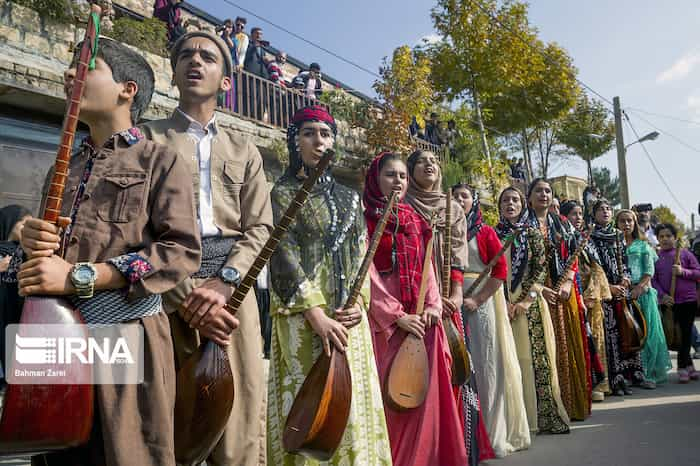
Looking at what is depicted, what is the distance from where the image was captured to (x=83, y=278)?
1.42 meters

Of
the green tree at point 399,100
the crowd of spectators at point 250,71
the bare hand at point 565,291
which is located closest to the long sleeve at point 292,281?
the bare hand at point 565,291

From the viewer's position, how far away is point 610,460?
3.67 meters

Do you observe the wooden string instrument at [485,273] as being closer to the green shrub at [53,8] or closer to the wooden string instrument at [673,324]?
the wooden string instrument at [673,324]

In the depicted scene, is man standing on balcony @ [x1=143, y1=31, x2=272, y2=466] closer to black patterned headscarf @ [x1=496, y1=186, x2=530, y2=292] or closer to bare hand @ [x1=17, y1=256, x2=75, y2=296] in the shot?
bare hand @ [x1=17, y1=256, x2=75, y2=296]

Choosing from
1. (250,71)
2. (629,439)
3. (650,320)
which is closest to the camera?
(629,439)

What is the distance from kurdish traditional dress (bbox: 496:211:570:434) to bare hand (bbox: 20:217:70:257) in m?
3.99

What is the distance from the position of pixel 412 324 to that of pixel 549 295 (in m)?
2.41

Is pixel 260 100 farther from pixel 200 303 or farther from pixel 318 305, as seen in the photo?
pixel 200 303

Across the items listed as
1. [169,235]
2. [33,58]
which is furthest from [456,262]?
[33,58]

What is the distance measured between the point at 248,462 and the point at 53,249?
1.09m

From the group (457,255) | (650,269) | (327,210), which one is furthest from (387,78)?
(327,210)

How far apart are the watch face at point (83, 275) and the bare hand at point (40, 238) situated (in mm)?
76

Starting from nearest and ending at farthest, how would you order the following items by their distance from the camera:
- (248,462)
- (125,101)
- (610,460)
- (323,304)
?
(125,101), (248,462), (323,304), (610,460)

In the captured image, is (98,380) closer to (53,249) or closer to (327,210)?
(53,249)
